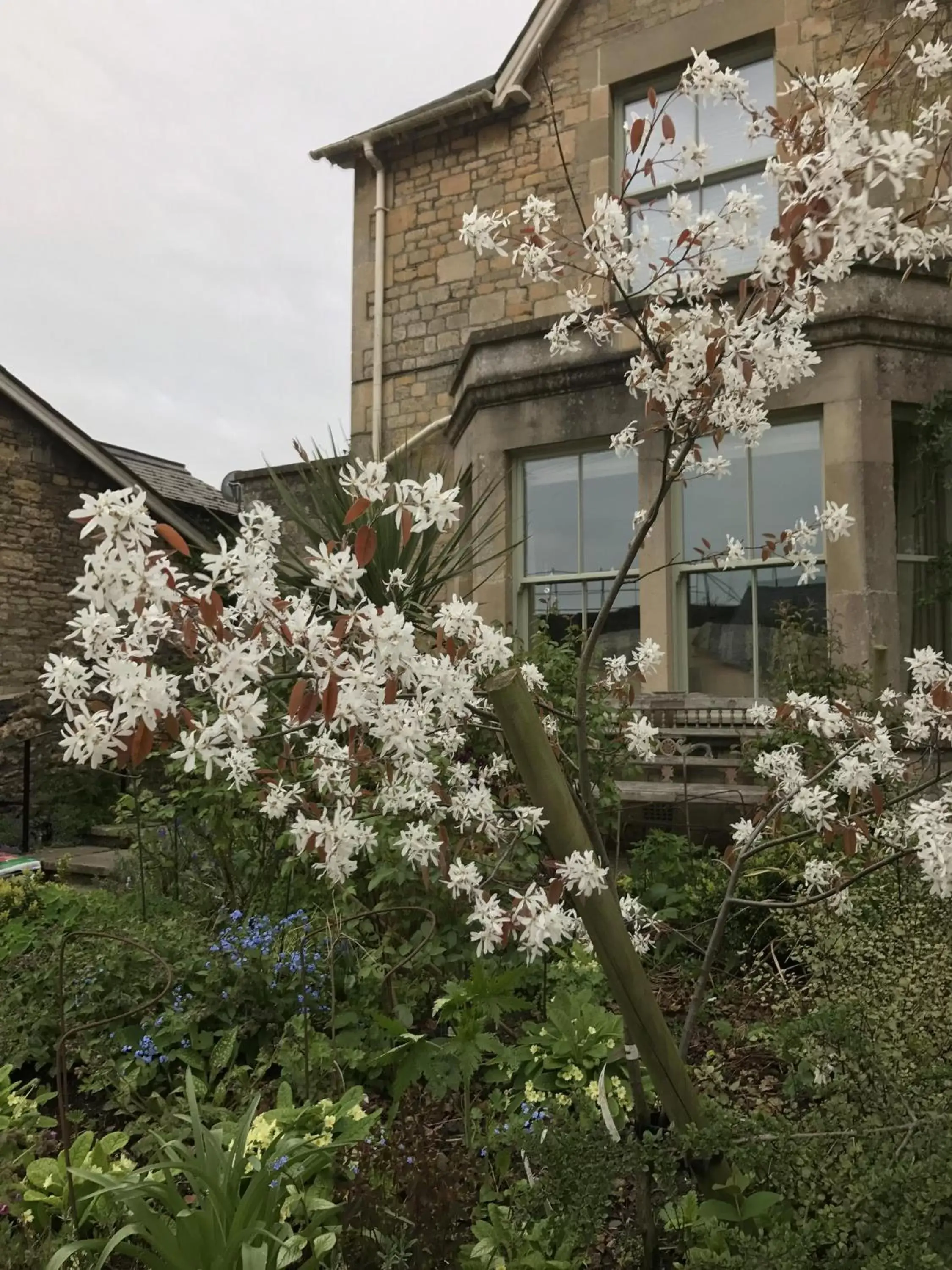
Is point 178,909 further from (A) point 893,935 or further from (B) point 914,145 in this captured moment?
(B) point 914,145

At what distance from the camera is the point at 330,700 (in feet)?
4.30

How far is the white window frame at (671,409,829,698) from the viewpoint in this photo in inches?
229

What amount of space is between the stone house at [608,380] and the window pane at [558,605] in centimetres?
2

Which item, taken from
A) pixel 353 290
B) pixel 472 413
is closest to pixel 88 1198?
pixel 472 413

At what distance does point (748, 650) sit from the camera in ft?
19.8

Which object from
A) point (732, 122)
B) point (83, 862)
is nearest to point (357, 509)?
point (83, 862)

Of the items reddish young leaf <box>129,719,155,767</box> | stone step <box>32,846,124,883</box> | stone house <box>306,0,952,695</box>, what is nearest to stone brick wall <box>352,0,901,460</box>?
stone house <box>306,0,952,695</box>

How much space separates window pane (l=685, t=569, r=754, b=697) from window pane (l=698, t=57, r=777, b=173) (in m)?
3.44

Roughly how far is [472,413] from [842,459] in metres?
2.84

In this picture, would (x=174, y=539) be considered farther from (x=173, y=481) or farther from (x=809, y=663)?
(x=173, y=481)

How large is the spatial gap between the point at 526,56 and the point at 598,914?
27.5ft


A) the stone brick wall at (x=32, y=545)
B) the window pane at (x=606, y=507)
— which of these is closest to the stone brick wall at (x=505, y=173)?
the window pane at (x=606, y=507)

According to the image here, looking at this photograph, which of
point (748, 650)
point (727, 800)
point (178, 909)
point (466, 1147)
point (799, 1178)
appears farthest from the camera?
point (748, 650)

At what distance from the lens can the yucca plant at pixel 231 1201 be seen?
1.71 metres
